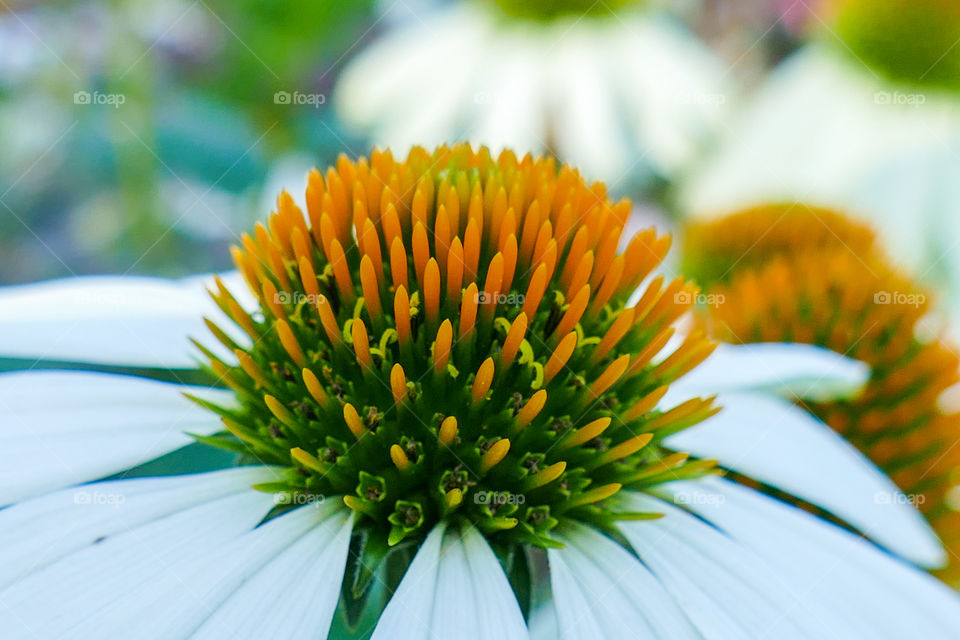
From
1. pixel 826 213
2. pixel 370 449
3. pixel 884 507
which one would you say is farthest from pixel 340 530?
pixel 826 213

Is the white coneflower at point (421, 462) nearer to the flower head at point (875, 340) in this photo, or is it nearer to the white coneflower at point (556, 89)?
the flower head at point (875, 340)

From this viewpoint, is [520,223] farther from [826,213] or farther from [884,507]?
[826,213]

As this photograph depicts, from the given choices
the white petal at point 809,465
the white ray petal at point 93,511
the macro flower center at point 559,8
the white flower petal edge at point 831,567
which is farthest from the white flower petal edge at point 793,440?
the macro flower center at point 559,8

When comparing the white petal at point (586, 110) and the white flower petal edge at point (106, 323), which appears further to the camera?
the white petal at point (586, 110)

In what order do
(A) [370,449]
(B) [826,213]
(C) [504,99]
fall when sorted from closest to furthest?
(A) [370,449] < (B) [826,213] < (C) [504,99]

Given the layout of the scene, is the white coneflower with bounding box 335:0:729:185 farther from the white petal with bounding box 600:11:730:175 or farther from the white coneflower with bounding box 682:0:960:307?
the white coneflower with bounding box 682:0:960:307

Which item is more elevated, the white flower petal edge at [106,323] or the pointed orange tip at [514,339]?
the white flower petal edge at [106,323]
